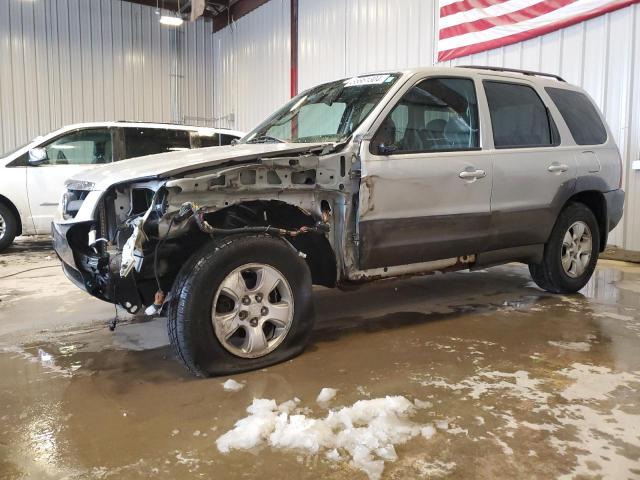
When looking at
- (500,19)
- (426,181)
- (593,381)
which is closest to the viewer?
(593,381)

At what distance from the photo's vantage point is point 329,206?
3.30 metres

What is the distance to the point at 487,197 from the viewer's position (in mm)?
3869

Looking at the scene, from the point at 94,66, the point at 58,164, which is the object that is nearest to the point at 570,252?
the point at 58,164

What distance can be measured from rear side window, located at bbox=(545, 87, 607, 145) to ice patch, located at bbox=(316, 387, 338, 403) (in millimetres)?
3205

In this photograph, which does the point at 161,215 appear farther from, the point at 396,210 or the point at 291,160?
the point at 396,210

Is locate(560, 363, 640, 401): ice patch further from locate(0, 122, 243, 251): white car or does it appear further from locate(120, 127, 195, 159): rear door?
locate(0, 122, 243, 251): white car

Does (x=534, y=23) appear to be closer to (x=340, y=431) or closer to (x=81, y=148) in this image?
(x=81, y=148)

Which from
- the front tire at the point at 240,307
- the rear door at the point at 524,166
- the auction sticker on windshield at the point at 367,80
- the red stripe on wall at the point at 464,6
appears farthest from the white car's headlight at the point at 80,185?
the red stripe on wall at the point at 464,6

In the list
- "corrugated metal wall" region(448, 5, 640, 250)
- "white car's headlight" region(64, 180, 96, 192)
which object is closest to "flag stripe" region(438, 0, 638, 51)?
"corrugated metal wall" region(448, 5, 640, 250)

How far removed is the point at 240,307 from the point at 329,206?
0.85 metres

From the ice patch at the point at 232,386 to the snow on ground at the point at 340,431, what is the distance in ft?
0.78

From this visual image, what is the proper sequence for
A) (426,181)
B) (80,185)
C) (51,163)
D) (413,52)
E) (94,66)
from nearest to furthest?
(80,185) < (426,181) < (51,163) < (413,52) < (94,66)

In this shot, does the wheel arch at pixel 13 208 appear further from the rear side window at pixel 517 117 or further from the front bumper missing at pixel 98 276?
the rear side window at pixel 517 117

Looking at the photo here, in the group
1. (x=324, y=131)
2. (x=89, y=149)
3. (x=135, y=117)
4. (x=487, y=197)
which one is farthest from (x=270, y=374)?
(x=135, y=117)
